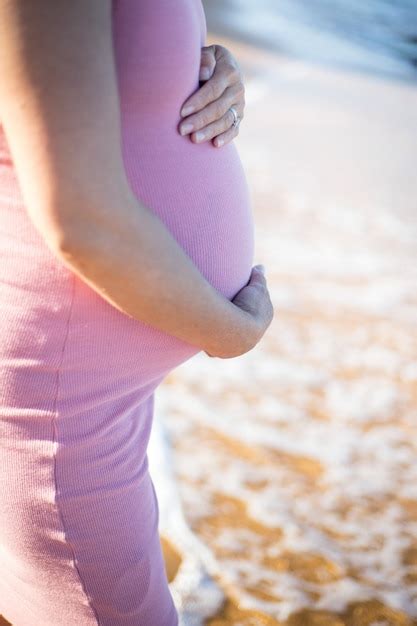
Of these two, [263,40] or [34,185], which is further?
[263,40]

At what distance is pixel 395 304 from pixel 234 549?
6.42 ft

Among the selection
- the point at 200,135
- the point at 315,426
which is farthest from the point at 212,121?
the point at 315,426

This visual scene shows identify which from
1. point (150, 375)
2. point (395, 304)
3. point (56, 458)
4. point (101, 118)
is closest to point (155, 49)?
point (101, 118)

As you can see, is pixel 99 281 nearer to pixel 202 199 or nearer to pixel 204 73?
pixel 202 199

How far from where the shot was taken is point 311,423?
2.96 meters

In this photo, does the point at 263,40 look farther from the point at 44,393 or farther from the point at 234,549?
the point at 44,393

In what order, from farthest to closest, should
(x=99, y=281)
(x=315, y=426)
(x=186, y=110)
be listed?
(x=315, y=426)
(x=186, y=110)
(x=99, y=281)

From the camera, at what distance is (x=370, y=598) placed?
223 centimetres

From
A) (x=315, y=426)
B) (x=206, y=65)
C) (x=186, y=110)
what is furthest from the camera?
(x=315, y=426)

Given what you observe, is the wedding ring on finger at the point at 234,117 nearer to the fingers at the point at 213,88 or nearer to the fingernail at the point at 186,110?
the fingers at the point at 213,88

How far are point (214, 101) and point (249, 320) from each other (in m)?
0.35

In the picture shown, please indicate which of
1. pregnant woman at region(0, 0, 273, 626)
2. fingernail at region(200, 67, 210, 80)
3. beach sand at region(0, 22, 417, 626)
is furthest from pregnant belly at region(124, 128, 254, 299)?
beach sand at region(0, 22, 417, 626)

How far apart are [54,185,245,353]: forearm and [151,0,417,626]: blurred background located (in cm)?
121

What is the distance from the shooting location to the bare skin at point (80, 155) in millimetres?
841
